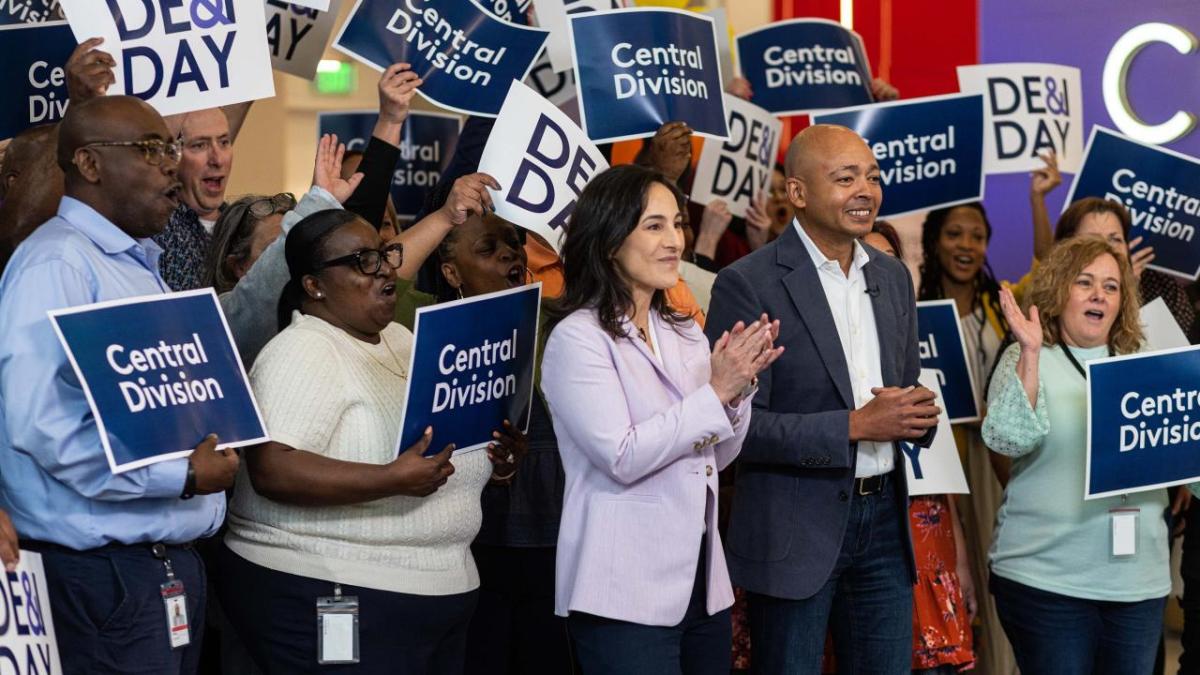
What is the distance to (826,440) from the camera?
3.36 meters

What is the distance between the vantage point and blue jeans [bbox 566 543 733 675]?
2971mm

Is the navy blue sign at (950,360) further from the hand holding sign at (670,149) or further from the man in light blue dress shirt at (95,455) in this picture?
the man in light blue dress shirt at (95,455)

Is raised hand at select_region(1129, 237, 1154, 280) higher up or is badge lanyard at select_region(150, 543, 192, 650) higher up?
raised hand at select_region(1129, 237, 1154, 280)

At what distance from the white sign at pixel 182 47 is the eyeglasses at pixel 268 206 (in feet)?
0.79

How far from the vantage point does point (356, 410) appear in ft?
9.93

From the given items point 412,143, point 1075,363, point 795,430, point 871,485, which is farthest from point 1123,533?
point 412,143

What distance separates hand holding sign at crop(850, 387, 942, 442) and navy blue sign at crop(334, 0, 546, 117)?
158 centimetres

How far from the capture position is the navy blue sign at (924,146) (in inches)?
201

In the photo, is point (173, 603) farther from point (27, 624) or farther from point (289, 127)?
point (289, 127)

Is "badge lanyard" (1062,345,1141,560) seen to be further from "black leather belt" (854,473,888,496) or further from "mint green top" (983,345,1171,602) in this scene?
"black leather belt" (854,473,888,496)

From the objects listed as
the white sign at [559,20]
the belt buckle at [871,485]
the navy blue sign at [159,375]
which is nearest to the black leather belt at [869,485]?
the belt buckle at [871,485]

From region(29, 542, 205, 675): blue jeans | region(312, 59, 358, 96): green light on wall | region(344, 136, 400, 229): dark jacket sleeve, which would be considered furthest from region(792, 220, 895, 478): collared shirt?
region(312, 59, 358, 96): green light on wall

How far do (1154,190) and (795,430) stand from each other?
2.47 metres

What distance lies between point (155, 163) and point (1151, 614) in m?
2.60
